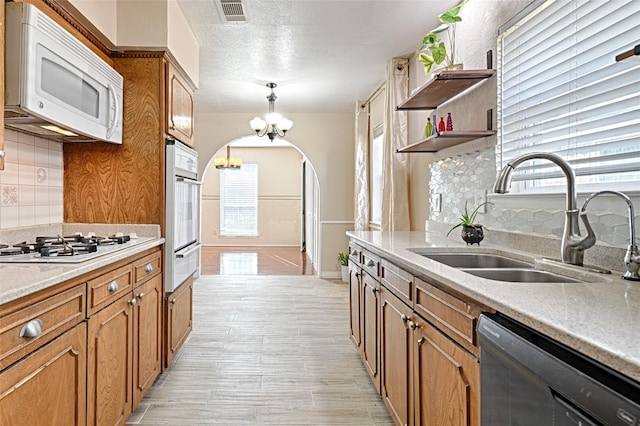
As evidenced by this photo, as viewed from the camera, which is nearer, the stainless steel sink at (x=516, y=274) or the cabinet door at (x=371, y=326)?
the stainless steel sink at (x=516, y=274)

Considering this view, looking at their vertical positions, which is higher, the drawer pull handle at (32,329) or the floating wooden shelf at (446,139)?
the floating wooden shelf at (446,139)

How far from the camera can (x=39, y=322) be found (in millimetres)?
1254

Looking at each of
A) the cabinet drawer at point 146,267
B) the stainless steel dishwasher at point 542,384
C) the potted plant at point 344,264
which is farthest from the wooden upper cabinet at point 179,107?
the potted plant at point 344,264

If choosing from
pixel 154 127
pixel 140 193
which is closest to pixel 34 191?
pixel 140 193

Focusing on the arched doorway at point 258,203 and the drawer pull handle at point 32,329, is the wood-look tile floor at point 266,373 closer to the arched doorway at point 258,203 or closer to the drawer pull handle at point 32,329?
the drawer pull handle at point 32,329

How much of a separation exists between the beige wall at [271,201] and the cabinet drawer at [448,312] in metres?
9.02

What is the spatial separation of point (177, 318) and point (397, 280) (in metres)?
1.73

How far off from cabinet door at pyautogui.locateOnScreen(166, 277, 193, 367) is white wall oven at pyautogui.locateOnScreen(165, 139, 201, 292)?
0.29 ft

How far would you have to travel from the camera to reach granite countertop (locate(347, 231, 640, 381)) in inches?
27.1

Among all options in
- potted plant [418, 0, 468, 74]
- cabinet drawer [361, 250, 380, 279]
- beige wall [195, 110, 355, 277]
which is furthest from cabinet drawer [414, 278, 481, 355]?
beige wall [195, 110, 355, 277]

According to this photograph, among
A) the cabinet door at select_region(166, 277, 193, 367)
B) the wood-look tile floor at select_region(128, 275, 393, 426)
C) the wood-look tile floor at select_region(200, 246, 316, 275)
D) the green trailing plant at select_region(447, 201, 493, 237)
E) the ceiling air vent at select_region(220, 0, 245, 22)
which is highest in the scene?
the ceiling air vent at select_region(220, 0, 245, 22)

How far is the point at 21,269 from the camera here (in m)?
1.45

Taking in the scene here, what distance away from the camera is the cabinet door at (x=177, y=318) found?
271 centimetres

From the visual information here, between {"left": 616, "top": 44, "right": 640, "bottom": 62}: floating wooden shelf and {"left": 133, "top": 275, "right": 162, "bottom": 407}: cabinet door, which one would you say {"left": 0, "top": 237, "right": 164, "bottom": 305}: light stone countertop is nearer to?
{"left": 133, "top": 275, "right": 162, "bottom": 407}: cabinet door
